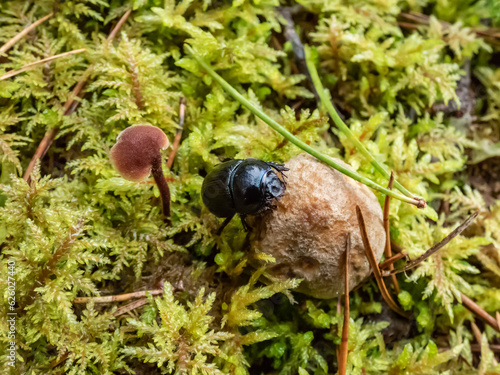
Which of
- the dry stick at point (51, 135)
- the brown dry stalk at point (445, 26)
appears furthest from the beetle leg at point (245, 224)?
the brown dry stalk at point (445, 26)

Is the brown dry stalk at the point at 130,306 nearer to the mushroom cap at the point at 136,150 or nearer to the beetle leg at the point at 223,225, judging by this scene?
the beetle leg at the point at 223,225

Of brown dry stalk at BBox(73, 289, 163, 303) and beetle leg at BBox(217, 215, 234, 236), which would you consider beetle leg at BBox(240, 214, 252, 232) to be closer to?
beetle leg at BBox(217, 215, 234, 236)

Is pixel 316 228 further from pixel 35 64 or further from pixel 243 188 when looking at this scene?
pixel 35 64

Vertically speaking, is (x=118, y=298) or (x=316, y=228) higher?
(x=316, y=228)

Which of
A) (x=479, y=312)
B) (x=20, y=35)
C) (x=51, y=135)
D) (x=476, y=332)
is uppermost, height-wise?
(x=20, y=35)

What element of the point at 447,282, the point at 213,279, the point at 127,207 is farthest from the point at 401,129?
the point at 127,207

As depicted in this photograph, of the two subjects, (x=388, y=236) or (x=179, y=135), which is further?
(x=179, y=135)

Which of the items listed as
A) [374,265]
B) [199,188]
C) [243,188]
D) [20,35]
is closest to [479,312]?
[374,265]
